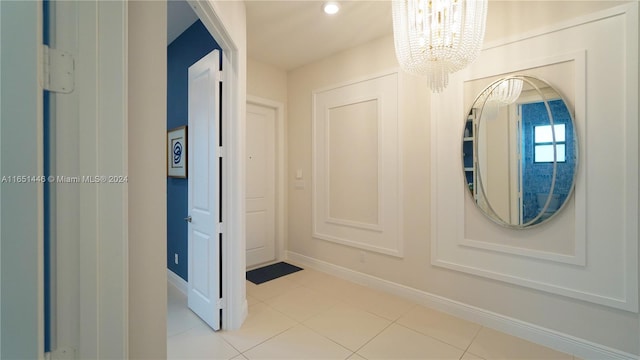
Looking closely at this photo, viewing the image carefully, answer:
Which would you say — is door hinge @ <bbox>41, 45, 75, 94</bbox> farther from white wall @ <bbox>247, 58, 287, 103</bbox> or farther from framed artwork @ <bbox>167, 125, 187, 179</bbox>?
white wall @ <bbox>247, 58, 287, 103</bbox>

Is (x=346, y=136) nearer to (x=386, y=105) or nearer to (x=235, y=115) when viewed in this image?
(x=386, y=105)

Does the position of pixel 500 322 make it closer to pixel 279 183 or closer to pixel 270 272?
pixel 270 272

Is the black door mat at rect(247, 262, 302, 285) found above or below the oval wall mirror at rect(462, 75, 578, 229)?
below

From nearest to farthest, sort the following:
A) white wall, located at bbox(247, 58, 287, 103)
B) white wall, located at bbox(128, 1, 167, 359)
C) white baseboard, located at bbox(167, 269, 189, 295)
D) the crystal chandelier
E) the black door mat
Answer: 1. white wall, located at bbox(128, 1, 167, 359)
2. the crystal chandelier
3. white baseboard, located at bbox(167, 269, 189, 295)
4. the black door mat
5. white wall, located at bbox(247, 58, 287, 103)

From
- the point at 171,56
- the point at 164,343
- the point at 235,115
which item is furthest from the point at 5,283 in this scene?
the point at 171,56

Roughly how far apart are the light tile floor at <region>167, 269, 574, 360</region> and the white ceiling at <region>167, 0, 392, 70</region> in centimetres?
283

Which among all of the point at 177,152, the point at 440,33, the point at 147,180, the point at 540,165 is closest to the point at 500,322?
the point at 540,165

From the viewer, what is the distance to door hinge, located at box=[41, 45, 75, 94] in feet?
2.07

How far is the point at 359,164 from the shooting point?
3.21 meters

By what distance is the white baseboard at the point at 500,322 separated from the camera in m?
1.86

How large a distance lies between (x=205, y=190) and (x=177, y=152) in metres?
1.02

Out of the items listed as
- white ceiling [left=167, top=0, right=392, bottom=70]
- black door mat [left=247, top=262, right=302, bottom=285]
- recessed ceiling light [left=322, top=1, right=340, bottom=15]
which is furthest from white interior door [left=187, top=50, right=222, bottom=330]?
recessed ceiling light [left=322, top=1, right=340, bottom=15]

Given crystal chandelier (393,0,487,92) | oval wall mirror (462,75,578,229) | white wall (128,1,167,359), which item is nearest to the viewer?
white wall (128,1,167,359)

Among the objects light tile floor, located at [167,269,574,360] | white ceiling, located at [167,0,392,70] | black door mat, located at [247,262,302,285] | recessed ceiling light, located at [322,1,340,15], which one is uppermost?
white ceiling, located at [167,0,392,70]
